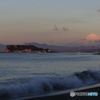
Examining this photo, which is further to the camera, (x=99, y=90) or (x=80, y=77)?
(x=80, y=77)

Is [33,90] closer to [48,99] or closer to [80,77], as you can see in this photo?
[48,99]

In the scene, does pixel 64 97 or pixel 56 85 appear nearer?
pixel 64 97

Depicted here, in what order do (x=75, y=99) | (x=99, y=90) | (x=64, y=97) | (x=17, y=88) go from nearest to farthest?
(x=75, y=99) → (x=64, y=97) → (x=99, y=90) → (x=17, y=88)

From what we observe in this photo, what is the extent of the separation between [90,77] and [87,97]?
9.33 metres

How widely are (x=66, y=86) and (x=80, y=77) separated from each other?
3.76m

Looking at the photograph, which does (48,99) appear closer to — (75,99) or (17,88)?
(75,99)

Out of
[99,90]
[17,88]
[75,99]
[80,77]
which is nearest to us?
[75,99]

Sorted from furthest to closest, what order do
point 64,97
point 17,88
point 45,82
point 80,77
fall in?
point 80,77 < point 45,82 < point 17,88 < point 64,97

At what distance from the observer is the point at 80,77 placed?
58.5ft

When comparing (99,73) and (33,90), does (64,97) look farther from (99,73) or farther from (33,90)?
(99,73)

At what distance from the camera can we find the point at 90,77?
714 inches

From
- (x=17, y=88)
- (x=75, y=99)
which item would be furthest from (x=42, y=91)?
(x=75, y=99)

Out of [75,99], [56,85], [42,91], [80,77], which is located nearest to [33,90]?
[42,91]

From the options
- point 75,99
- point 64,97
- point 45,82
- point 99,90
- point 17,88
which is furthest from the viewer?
point 45,82
